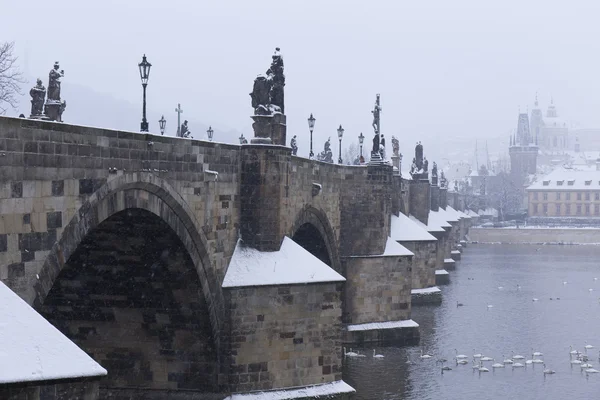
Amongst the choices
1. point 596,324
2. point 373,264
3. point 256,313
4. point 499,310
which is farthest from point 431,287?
point 256,313

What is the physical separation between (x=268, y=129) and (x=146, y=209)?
775cm

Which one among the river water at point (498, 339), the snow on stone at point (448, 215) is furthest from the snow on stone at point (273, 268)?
the snow on stone at point (448, 215)

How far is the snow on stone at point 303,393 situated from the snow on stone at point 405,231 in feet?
96.6

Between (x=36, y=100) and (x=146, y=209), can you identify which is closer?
(x=146, y=209)

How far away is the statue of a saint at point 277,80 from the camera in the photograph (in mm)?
30250

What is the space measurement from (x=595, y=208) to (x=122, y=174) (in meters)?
151

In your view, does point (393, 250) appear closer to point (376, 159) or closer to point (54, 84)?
point (376, 159)

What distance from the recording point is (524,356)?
137ft

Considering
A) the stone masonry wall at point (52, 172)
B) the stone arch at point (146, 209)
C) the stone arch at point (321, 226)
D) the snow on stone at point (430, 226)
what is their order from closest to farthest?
the stone masonry wall at point (52, 172) → the stone arch at point (146, 209) → the stone arch at point (321, 226) → the snow on stone at point (430, 226)

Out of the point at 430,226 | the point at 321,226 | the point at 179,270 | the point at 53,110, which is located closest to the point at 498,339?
the point at 321,226

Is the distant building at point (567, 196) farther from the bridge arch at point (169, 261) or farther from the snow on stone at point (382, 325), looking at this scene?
the bridge arch at point (169, 261)

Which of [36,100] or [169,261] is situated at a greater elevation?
[36,100]

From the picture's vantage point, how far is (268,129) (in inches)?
1151

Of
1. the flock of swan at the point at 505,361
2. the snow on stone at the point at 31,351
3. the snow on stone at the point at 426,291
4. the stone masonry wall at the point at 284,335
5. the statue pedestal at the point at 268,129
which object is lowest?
the flock of swan at the point at 505,361
